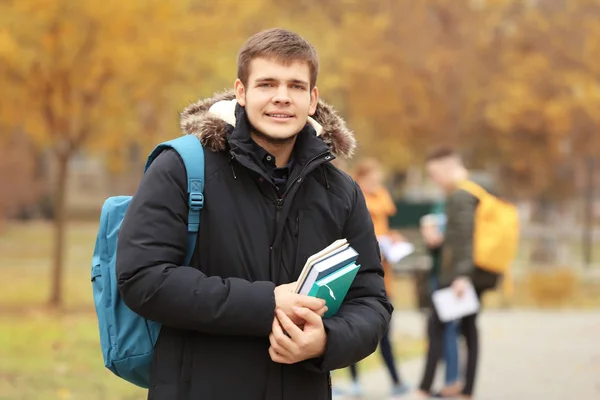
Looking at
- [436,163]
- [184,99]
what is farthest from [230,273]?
[184,99]

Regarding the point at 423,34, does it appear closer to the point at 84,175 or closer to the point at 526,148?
the point at 526,148

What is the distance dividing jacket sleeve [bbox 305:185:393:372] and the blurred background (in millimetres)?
5538

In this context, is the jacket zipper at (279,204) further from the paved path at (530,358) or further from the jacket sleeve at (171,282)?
the paved path at (530,358)

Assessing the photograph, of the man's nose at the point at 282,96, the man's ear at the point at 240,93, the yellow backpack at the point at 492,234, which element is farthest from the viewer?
the yellow backpack at the point at 492,234

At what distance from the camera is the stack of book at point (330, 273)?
122 inches

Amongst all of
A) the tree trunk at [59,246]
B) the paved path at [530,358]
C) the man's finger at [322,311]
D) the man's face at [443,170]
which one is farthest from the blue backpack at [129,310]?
the tree trunk at [59,246]

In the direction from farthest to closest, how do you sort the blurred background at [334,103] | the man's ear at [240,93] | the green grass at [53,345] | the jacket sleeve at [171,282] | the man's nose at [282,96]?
the blurred background at [334,103] < the green grass at [53,345] < the man's ear at [240,93] < the man's nose at [282,96] < the jacket sleeve at [171,282]

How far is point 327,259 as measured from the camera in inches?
123

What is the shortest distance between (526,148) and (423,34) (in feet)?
14.1

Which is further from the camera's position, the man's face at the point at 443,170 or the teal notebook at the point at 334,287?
the man's face at the point at 443,170

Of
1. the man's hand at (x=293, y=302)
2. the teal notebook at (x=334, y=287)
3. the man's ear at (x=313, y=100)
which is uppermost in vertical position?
the man's ear at (x=313, y=100)

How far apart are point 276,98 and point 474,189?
539 centimetres

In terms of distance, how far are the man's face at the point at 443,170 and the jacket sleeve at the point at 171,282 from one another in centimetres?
560

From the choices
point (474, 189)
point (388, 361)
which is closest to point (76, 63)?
point (388, 361)
